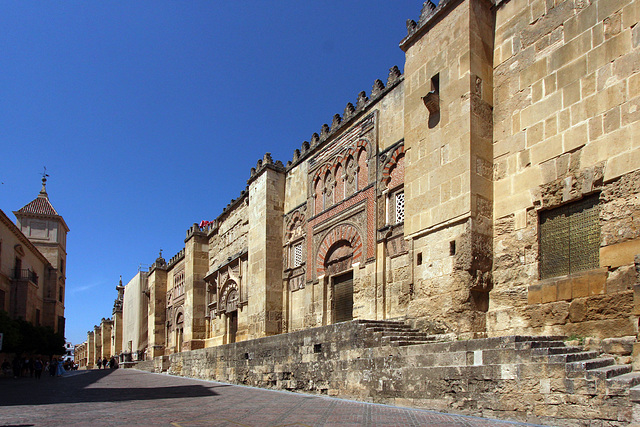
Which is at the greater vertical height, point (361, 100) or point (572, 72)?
point (361, 100)

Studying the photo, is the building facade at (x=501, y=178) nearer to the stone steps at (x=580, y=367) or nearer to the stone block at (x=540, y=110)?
the stone block at (x=540, y=110)

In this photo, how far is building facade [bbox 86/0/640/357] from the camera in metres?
7.20

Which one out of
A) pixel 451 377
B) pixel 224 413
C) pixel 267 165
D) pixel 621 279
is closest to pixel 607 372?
pixel 621 279

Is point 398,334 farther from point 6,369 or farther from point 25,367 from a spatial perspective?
point 25,367

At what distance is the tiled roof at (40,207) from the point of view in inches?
1483

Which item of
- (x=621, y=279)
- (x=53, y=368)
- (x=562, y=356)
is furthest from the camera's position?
(x=53, y=368)

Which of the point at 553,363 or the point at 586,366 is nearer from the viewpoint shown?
the point at 586,366

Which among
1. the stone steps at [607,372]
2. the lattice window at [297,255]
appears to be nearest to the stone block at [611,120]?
the stone steps at [607,372]

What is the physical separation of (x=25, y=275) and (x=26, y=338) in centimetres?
616

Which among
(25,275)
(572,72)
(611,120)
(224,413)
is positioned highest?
(572,72)

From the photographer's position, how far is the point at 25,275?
2880 centimetres

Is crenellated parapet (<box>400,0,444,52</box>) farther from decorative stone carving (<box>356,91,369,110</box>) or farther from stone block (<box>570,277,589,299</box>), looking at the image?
stone block (<box>570,277,589,299</box>)

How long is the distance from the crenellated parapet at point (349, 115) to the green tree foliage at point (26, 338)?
12.6 metres

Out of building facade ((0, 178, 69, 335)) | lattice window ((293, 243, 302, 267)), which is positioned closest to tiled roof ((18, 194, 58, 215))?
building facade ((0, 178, 69, 335))
